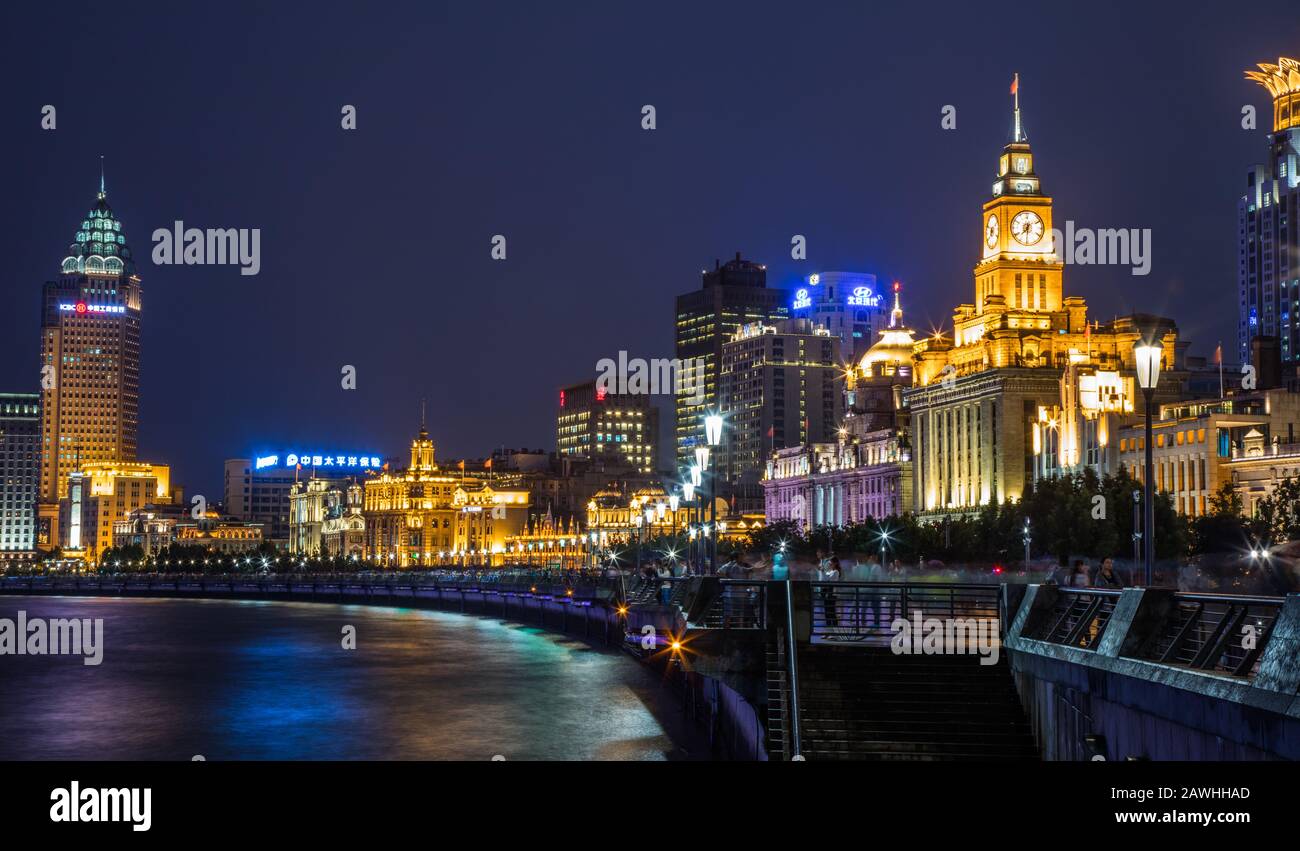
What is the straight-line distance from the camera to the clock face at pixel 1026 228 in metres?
182

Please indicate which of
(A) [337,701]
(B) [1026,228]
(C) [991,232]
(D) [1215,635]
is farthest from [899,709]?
(C) [991,232]

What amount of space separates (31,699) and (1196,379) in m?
124

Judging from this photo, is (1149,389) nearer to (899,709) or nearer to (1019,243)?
(899,709)


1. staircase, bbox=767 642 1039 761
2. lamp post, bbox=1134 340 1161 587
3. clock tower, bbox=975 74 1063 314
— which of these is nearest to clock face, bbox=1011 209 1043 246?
clock tower, bbox=975 74 1063 314

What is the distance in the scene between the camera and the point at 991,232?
184m

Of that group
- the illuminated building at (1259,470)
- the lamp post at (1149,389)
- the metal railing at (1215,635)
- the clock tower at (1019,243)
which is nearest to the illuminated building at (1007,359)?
the clock tower at (1019,243)

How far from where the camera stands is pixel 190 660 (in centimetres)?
8912

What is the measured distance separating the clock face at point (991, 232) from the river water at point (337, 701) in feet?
303

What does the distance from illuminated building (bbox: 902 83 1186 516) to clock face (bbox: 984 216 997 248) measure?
11 centimetres

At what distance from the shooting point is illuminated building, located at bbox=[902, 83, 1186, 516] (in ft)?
540

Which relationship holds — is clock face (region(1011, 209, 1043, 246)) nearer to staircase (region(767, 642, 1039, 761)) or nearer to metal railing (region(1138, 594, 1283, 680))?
staircase (region(767, 642, 1039, 761))
